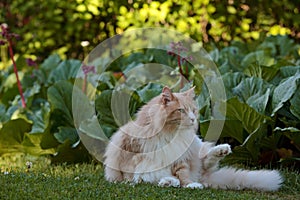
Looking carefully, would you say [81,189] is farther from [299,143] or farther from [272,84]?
[272,84]

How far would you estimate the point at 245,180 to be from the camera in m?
3.88

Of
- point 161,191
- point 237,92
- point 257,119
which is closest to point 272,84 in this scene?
point 237,92

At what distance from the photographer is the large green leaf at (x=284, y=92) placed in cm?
447

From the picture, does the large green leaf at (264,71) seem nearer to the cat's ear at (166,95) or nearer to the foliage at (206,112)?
the foliage at (206,112)

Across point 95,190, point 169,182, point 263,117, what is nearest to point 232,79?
Answer: point 263,117

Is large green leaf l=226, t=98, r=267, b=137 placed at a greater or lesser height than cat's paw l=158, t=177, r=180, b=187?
greater

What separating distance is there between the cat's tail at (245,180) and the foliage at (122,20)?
446 centimetres

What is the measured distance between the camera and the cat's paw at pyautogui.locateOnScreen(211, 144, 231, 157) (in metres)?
3.76

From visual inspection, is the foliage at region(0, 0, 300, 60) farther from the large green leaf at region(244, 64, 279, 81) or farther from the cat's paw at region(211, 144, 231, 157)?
the cat's paw at region(211, 144, 231, 157)

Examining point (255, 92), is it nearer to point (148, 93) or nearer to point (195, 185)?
point (148, 93)

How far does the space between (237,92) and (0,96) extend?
119 inches

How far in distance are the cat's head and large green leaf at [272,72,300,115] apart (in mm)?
1037

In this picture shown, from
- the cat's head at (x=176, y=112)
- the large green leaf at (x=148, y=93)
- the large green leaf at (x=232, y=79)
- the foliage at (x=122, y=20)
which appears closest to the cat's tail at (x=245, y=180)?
the cat's head at (x=176, y=112)

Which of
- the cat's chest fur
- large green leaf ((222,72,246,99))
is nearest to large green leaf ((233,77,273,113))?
large green leaf ((222,72,246,99))
